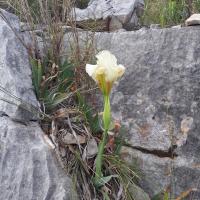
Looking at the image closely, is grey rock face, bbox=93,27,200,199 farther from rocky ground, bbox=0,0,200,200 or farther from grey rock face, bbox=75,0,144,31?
grey rock face, bbox=75,0,144,31

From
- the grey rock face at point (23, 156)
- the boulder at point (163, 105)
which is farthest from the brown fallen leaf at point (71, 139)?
the boulder at point (163, 105)

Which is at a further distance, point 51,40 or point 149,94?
point 51,40

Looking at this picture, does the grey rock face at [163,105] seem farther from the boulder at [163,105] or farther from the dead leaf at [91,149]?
the dead leaf at [91,149]

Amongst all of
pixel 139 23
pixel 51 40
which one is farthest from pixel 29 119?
pixel 139 23

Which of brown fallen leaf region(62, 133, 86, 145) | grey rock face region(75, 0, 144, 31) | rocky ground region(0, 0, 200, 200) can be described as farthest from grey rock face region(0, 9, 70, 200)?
grey rock face region(75, 0, 144, 31)

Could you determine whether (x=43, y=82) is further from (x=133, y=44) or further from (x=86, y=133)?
(x=133, y=44)

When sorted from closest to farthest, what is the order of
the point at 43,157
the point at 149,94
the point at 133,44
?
the point at 43,157, the point at 149,94, the point at 133,44
